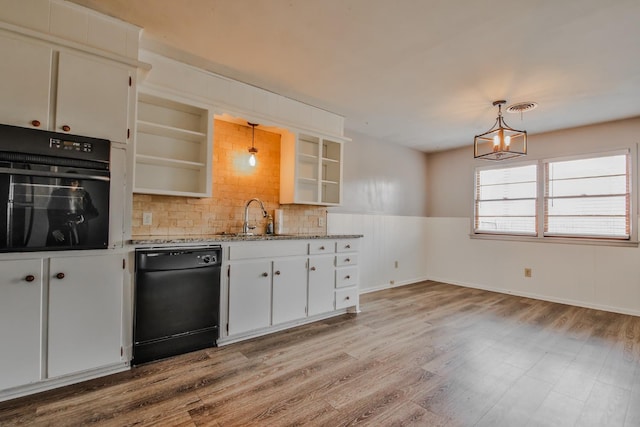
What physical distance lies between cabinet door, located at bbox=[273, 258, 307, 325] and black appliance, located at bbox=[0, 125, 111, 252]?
4.86ft

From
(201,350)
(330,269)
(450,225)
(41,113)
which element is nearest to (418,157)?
(450,225)

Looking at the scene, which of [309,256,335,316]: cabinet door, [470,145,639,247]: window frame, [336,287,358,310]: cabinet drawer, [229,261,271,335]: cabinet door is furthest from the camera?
[470,145,639,247]: window frame

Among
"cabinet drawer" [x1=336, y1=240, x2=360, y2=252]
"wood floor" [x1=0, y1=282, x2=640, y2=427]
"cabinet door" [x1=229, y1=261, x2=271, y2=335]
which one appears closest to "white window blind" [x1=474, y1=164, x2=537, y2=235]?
"wood floor" [x1=0, y1=282, x2=640, y2=427]

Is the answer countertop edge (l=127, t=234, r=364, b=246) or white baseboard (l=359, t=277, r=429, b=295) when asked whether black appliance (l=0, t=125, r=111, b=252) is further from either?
white baseboard (l=359, t=277, r=429, b=295)

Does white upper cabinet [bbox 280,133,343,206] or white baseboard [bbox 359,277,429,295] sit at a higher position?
white upper cabinet [bbox 280,133,343,206]

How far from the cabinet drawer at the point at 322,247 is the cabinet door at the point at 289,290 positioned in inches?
6.3

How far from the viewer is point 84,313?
210 cm

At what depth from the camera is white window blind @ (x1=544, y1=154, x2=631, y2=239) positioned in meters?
4.09

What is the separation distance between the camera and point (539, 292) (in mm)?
4668

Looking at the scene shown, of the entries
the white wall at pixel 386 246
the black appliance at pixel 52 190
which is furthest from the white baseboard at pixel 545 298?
the black appliance at pixel 52 190

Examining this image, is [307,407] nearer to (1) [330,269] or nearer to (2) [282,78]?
(1) [330,269]

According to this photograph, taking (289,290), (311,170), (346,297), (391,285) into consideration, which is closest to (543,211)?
(391,285)

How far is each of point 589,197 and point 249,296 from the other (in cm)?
467

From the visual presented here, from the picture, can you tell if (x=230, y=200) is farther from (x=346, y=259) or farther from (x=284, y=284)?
(x=346, y=259)
